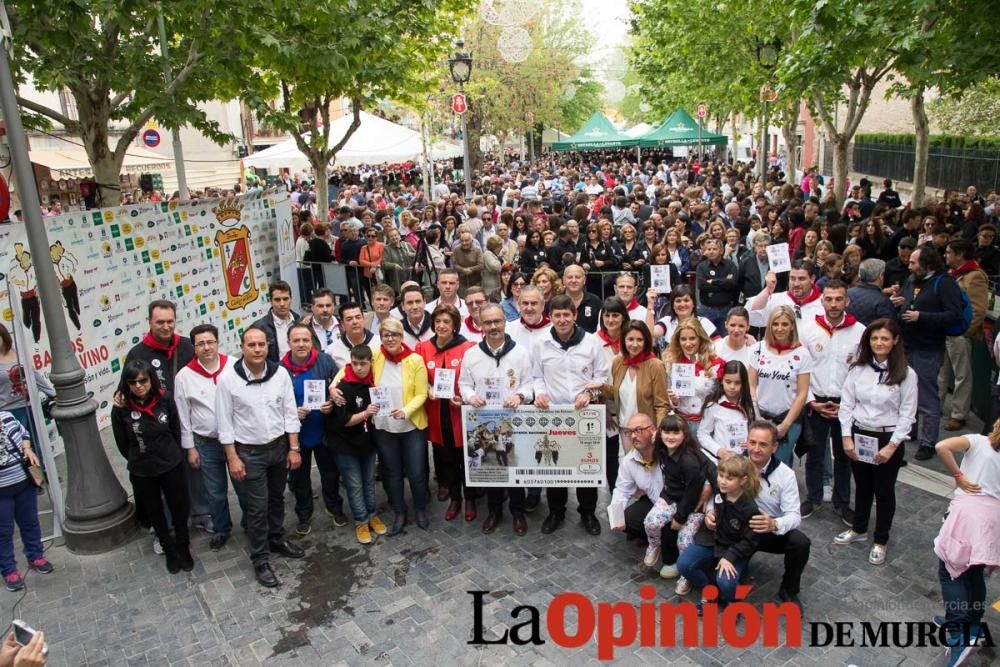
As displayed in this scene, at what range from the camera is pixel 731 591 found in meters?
5.06

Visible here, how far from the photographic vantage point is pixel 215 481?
616 cm

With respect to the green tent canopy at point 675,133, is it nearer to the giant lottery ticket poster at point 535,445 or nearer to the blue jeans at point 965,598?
the giant lottery ticket poster at point 535,445

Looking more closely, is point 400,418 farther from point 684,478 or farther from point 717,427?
point 717,427

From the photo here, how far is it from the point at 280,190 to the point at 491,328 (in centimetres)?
814

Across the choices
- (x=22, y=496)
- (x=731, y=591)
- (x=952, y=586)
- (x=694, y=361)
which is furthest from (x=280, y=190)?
(x=952, y=586)

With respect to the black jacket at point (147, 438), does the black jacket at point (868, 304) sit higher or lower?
higher

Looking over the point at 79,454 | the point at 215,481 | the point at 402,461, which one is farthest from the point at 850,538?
the point at 79,454

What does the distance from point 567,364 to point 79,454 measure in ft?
13.6

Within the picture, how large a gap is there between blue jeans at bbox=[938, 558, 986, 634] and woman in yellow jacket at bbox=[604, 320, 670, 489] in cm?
216

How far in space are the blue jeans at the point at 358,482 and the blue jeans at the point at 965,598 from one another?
4219 millimetres

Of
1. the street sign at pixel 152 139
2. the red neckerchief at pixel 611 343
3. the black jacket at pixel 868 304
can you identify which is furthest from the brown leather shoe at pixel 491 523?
the street sign at pixel 152 139

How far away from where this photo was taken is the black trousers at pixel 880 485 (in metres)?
5.50

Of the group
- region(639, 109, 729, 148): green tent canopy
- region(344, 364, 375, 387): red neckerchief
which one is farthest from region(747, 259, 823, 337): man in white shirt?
region(639, 109, 729, 148): green tent canopy

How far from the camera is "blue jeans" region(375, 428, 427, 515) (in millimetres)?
6309
